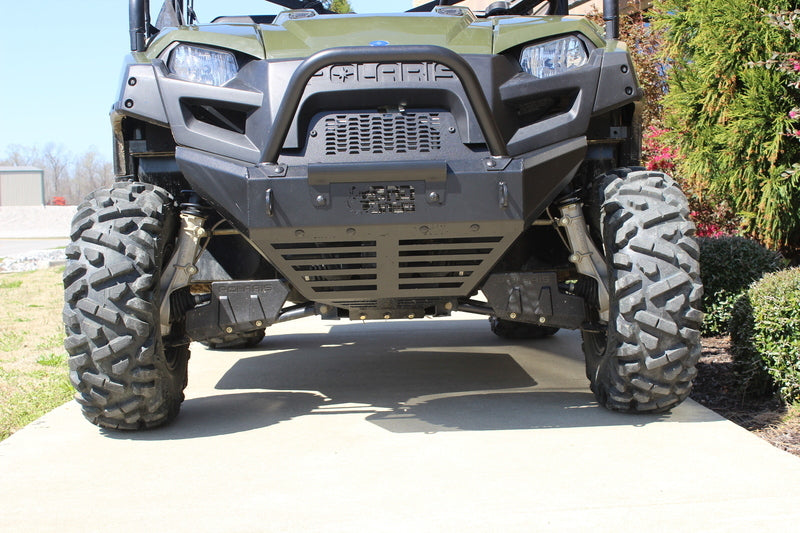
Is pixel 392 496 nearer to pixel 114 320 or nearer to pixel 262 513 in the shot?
pixel 262 513

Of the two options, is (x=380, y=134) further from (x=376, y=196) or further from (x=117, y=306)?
(x=117, y=306)

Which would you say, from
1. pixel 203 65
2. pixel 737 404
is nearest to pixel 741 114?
pixel 737 404

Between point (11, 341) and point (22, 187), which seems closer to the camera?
point (11, 341)

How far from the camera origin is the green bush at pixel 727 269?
521 centimetres

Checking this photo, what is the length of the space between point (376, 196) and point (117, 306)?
3.89 ft

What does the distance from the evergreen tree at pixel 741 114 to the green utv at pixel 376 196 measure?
2018mm

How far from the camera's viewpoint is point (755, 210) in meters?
5.97

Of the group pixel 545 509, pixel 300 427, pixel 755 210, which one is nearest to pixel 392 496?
pixel 545 509

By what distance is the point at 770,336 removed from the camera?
4.16 metres

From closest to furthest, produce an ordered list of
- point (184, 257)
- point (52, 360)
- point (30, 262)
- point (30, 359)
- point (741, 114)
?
point (184, 257) → point (741, 114) → point (52, 360) → point (30, 359) → point (30, 262)

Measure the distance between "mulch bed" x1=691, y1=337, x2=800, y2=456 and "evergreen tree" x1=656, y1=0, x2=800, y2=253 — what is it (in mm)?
1070

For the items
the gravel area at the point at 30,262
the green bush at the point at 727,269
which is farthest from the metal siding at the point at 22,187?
the green bush at the point at 727,269

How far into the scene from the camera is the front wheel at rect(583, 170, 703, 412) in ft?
11.5

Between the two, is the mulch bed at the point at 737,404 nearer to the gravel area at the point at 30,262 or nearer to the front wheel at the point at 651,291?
the front wheel at the point at 651,291
